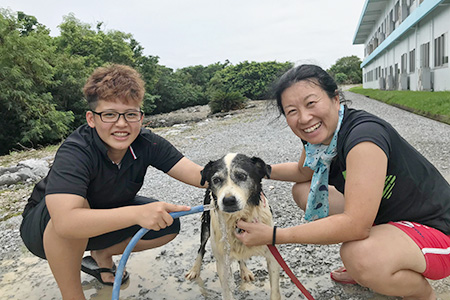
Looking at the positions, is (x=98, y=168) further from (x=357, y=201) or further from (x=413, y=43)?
(x=413, y=43)

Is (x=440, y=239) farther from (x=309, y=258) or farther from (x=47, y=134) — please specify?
(x=47, y=134)

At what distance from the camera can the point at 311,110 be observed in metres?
2.00

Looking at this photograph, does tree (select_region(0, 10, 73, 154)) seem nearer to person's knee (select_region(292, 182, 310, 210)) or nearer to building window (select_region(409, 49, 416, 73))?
person's knee (select_region(292, 182, 310, 210))

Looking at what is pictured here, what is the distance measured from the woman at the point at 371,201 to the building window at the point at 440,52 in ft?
51.1

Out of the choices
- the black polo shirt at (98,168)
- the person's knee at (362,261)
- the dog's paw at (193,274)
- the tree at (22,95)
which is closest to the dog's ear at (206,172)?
the black polo shirt at (98,168)

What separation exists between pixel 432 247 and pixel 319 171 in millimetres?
792

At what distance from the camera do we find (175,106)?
131 ft

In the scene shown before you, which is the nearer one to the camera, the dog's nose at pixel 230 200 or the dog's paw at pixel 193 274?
the dog's nose at pixel 230 200

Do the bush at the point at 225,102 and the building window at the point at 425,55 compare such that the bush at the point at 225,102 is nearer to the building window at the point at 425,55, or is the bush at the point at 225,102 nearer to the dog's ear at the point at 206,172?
the building window at the point at 425,55

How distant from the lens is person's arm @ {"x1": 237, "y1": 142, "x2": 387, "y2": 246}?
172 cm

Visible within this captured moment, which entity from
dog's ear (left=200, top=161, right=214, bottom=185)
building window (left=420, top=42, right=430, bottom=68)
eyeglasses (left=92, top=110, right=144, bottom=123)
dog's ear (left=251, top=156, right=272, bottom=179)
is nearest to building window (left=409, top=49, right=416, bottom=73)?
building window (left=420, top=42, right=430, bottom=68)

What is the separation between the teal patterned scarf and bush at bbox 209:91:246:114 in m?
20.1

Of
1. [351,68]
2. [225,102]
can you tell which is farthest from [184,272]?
[351,68]

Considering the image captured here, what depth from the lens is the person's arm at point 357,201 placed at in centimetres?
172
